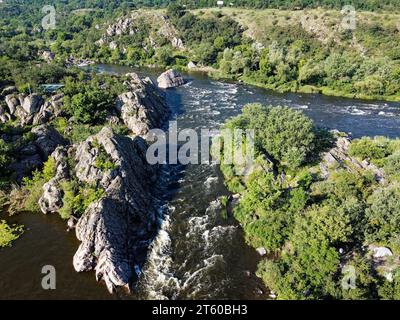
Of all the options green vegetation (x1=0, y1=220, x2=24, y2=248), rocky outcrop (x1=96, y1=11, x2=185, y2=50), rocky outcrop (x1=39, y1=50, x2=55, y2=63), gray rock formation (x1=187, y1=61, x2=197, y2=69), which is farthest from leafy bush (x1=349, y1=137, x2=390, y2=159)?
rocky outcrop (x1=39, y1=50, x2=55, y2=63)

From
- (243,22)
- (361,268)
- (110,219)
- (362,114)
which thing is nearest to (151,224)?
(110,219)

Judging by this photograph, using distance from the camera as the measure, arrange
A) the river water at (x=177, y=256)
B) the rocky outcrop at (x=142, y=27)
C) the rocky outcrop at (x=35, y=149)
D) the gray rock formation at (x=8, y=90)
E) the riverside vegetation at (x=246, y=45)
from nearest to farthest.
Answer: the river water at (x=177, y=256)
the rocky outcrop at (x=35, y=149)
the gray rock formation at (x=8, y=90)
the riverside vegetation at (x=246, y=45)
the rocky outcrop at (x=142, y=27)

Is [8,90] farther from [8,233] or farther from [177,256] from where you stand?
[177,256]

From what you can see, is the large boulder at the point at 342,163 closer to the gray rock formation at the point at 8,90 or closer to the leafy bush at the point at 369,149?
the leafy bush at the point at 369,149

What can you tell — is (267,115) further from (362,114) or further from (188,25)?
(188,25)

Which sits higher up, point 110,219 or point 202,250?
point 110,219

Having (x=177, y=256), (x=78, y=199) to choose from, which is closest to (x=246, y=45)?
(x=78, y=199)

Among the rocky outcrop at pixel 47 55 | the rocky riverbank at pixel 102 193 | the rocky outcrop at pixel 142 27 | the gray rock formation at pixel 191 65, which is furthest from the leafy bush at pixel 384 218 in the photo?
the rocky outcrop at pixel 142 27
